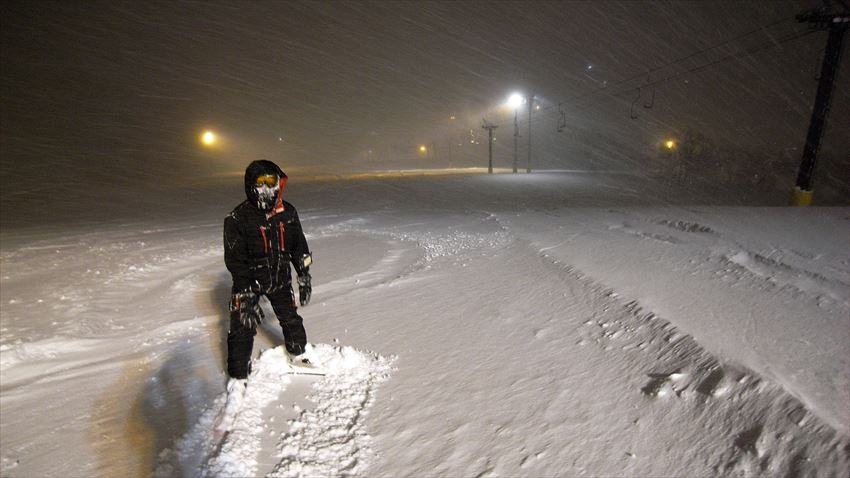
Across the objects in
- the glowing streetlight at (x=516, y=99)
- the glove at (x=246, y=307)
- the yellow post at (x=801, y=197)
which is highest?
the glowing streetlight at (x=516, y=99)

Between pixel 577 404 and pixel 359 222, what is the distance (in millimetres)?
10224

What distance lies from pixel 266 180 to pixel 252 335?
1321 mm

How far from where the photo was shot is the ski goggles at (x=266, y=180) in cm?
317

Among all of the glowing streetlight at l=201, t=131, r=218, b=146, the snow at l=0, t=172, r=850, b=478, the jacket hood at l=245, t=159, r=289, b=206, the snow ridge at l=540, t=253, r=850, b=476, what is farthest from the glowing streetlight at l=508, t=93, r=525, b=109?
the jacket hood at l=245, t=159, r=289, b=206

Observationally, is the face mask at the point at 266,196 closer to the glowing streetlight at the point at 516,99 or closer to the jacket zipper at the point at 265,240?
the jacket zipper at the point at 265,240

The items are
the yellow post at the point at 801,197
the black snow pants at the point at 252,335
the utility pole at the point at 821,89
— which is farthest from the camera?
the yellow post at the point at 801,197

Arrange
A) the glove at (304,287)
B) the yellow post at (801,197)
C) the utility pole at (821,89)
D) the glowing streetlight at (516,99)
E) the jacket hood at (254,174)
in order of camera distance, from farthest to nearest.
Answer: the glowing streetlight at (516,99) → the yellow post at (801,197) → the utility pole at (821,89) → the glove at (304,287) → the jacket hood at (254,174)

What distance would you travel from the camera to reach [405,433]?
2.70m

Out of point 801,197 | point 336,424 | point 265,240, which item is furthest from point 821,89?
point 336,424

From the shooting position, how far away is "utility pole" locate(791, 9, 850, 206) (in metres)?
12.8

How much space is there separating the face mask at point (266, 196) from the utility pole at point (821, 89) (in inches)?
707

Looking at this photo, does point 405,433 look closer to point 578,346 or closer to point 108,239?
point 578,346

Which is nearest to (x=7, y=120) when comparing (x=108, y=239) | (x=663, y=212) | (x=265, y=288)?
(x=108, y=239)

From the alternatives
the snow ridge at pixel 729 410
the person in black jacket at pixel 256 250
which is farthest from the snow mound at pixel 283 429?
the snow ridge at pixel 729 410
